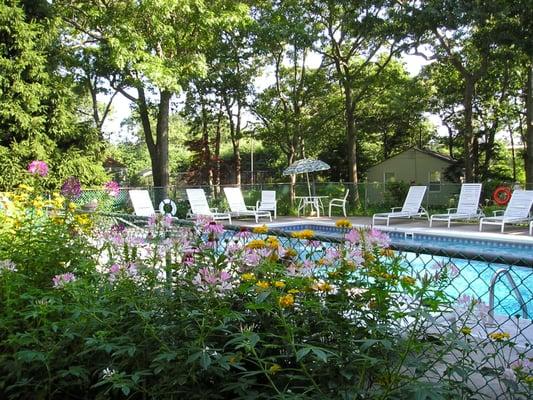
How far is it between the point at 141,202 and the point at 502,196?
10.9m

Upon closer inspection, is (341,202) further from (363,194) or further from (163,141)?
(163,141)

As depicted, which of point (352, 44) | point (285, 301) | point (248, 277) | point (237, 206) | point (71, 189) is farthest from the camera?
point (352, 44)

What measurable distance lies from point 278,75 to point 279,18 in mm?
3618

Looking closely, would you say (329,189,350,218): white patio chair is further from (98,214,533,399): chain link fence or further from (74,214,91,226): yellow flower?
(98,214,533,399): chain link fence

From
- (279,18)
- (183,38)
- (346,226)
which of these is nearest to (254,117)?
(279,18)

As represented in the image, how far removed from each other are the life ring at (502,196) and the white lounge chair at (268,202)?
678 cm

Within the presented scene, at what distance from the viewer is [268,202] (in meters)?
15.5

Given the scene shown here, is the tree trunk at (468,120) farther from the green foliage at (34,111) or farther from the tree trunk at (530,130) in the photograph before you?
the green foliage at (34,111)

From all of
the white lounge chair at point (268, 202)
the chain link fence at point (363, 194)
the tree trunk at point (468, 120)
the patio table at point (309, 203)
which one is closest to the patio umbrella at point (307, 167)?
the patio table at point (309, 203)

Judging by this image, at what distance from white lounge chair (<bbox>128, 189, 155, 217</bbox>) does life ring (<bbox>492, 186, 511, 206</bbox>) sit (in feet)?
33.5

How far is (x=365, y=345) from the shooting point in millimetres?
1244

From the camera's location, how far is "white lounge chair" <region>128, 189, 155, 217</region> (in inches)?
502

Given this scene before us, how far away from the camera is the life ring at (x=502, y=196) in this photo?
1416 centimetres

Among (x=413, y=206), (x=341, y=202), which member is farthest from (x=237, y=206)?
(x=413, y=206)
